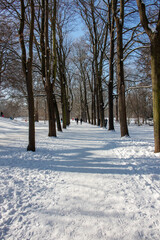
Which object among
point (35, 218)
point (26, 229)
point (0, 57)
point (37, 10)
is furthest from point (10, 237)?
point (0, 57)

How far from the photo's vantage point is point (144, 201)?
2506 mm

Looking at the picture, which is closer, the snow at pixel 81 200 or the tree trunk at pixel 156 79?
the snow at pixel 81 200

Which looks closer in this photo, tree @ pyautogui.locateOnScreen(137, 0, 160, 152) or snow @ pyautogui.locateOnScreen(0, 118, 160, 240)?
snow @ pyautogui.locateOnScreen(0, 118, 160, 240)

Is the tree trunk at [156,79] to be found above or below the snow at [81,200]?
above

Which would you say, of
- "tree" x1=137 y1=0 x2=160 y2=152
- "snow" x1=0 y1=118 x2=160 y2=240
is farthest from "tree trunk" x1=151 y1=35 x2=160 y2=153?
"snow" x1=0 y1=118 x2=160 y2=240

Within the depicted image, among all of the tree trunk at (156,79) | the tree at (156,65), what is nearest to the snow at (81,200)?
the tree trunk at (156,79)

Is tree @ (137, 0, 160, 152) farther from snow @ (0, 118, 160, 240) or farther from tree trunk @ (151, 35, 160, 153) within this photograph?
snow @ (0, 118, 160, 240)

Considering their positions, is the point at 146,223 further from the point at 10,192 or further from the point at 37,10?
the point at 37,10

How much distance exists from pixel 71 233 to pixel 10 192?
161 centimetres

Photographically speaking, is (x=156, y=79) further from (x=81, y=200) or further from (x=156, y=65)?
(x=81, y=200)

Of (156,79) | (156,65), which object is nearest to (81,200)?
(156,79)

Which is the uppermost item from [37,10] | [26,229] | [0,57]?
[37,10]

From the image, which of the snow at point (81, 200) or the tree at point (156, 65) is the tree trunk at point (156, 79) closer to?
the tree at point (156, 65)

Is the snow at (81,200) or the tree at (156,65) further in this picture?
the tree at (156,65)
